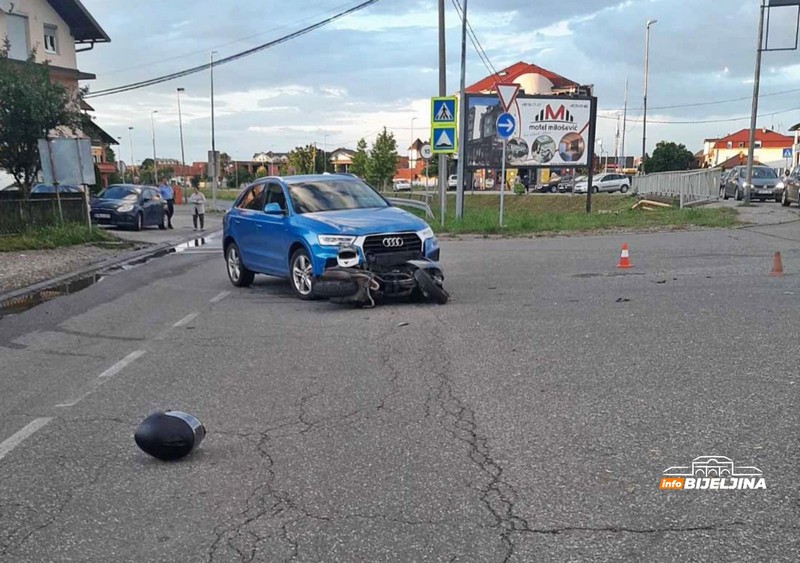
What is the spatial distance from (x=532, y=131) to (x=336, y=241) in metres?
20.1

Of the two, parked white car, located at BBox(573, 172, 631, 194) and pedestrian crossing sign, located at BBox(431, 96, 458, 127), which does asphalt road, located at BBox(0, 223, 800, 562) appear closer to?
pedestrian crossing sign, located at BBox(431, 96, 458, 127)

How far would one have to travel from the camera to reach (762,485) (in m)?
3.89

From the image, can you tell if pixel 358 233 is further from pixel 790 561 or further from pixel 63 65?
pixel 63 65

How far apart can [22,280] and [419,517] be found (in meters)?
12.2

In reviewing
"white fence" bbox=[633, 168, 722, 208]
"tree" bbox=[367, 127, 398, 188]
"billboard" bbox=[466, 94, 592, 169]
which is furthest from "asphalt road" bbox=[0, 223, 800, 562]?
"tree" bbox=[367, 127, 398, 188]

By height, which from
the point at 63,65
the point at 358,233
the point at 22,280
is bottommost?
the point at 22,280

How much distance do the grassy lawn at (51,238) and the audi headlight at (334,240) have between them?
11024 mm

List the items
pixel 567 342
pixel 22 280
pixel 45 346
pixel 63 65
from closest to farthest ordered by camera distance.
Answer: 1. pixel 567 342
2. pixel 45 346
3. pixel 22 280
4. pixel 63 65

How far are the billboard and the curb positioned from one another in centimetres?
1148

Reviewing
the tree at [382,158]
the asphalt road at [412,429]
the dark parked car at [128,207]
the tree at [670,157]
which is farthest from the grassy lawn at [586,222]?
the tree at [670,157]

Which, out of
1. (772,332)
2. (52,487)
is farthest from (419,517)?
(772,332)

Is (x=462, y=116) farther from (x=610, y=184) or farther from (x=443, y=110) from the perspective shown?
(x=610, y=184)

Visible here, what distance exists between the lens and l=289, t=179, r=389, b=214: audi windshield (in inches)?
425

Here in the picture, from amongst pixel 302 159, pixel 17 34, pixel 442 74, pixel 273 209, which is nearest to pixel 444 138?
pixel 442 74
